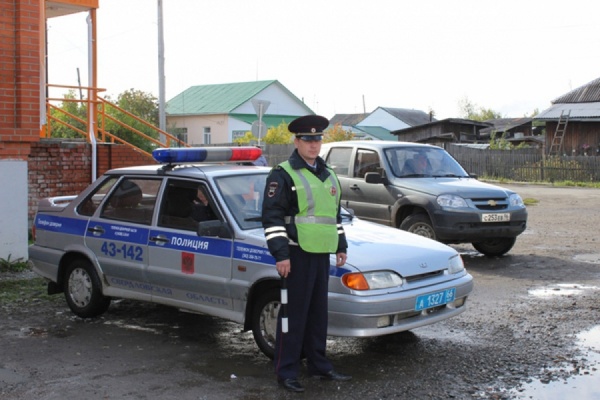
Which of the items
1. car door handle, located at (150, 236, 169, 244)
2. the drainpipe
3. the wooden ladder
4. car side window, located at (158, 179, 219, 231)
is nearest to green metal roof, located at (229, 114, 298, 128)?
the wooden ladder

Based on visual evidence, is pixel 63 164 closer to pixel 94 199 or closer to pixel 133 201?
pixel 94 199

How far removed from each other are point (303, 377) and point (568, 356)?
2.22 metres

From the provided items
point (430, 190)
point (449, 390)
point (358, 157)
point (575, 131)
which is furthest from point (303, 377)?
point (575, 131)

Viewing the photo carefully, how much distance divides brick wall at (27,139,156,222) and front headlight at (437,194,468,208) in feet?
19.7

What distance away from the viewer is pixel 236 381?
5703 millimetres

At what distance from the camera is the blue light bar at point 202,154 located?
711 centimetres

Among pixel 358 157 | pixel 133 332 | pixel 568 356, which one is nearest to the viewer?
pixel 568 356

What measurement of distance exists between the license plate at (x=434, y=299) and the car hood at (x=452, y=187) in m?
4.87

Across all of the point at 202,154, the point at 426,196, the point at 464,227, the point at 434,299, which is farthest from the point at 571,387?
the point at 426,196

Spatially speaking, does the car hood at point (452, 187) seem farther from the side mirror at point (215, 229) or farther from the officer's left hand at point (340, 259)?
the officer's left hand at point (340, 259)

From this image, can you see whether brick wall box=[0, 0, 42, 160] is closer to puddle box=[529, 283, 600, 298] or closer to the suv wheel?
the suv wheel

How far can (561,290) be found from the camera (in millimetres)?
9164

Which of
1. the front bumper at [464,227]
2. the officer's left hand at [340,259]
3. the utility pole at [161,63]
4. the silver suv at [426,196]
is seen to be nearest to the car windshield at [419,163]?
the silver suv at [426,196]

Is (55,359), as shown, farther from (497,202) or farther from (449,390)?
(497,202)
